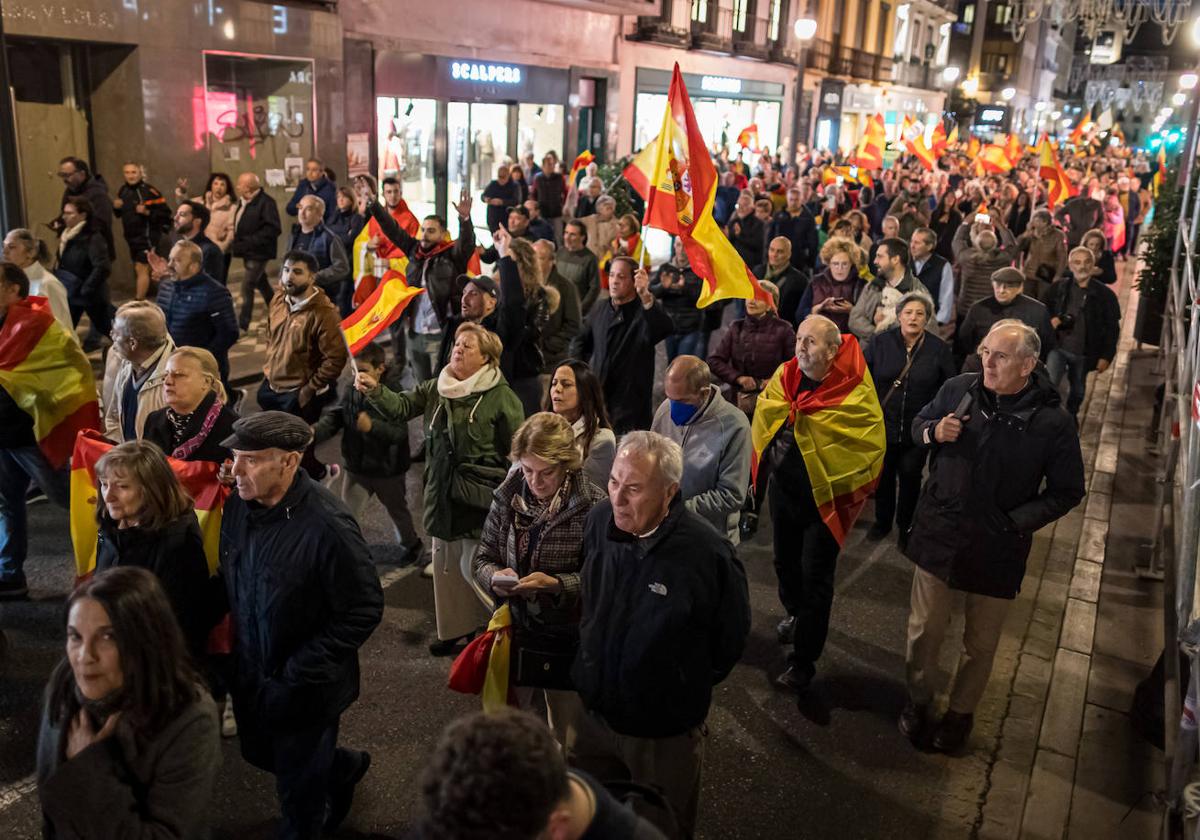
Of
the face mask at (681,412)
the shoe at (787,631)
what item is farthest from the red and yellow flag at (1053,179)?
the face mask at (681,412)

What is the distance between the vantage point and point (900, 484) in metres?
7.45

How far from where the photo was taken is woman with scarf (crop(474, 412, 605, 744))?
4.22 meters

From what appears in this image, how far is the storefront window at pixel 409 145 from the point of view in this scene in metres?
19.4

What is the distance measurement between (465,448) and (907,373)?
311 centimetres

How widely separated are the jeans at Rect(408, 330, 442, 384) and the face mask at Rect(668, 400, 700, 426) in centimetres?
406

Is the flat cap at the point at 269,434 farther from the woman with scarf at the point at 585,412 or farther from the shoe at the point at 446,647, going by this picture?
the shoe at the point at 446,647

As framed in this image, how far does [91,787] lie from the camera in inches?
112

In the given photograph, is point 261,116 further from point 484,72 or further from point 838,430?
point 838,430

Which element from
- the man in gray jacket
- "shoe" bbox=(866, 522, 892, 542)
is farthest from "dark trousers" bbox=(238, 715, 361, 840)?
"shoe" bbox=(866, 522, 892, 542)

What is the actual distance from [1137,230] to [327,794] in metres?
29.5

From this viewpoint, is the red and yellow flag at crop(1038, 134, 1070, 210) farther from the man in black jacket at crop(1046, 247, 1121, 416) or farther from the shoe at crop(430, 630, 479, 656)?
the shoe at crop(430, 630, 479, 656)

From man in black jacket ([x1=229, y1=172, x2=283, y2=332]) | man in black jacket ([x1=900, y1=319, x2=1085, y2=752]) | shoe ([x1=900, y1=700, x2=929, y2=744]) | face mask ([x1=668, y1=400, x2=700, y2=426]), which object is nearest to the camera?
man in black jacket ([x1=900, y1=319, x2=1085, y2=752])

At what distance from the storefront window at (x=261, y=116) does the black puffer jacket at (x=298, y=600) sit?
44.5 ft

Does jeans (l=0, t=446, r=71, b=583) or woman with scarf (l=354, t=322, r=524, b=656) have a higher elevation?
woman with scarf (l=354, t=322, r=524, b=656)
